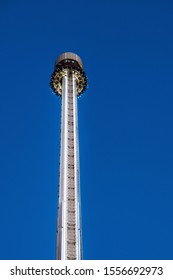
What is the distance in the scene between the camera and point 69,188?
140 feet

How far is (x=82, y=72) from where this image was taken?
59844 millimetres

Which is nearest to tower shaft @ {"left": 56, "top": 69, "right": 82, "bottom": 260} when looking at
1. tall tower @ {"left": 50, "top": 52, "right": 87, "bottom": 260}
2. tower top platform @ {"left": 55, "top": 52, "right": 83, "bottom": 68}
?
tall tower @ {"left": 50, "top": 52, "right": 87, "bottom": 260}

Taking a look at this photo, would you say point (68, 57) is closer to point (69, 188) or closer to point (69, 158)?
point (69, 158)

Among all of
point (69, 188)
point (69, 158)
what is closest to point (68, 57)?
point (69, 158)

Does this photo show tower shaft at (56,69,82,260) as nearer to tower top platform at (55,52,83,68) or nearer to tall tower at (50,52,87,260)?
tall tower at (50,52,87,260)

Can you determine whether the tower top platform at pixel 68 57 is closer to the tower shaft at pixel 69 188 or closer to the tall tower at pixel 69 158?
the tall tower at pixel 69 158

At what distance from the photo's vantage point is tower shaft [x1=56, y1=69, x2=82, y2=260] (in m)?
37.5

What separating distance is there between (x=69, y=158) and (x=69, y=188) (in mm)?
4317

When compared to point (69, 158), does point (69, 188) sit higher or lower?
lower
